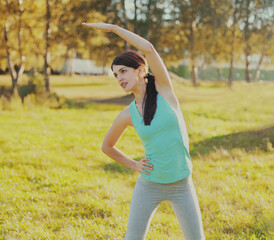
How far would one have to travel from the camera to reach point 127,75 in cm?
260

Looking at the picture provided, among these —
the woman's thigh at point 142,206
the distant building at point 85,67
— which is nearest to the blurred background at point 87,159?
the woman's thigh at point 142,206

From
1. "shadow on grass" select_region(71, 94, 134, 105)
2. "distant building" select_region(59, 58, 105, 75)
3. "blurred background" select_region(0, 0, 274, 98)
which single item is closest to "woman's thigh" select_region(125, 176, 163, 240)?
"blurred background" select_region(0, 0, 274, 98)

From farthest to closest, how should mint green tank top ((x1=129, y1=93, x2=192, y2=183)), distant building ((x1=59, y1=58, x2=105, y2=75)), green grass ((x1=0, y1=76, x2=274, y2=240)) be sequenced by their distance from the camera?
distant building ((x1=59, y1=58, x2=105, y2=75))
green grass ((x1=0, y1=76, x2=274, y2=240))
mint green tank top ((x1=129, y1=93, x2=192, y2=183))

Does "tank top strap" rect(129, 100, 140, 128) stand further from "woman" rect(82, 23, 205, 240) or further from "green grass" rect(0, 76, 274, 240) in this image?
"green grass" rect(0, 76, 274, 240)

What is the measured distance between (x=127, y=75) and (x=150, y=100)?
271 mm

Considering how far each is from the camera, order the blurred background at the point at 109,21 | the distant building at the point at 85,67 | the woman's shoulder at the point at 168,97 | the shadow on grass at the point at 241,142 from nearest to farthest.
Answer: the woman's shoulder at the point at 168,97, the shadow on grass at the point at 241,142, the blurred background at the point at 109,21, the distant building at the point at 85,67

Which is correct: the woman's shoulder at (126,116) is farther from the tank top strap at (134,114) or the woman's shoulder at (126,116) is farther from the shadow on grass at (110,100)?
the shadow on grass at (110,100)

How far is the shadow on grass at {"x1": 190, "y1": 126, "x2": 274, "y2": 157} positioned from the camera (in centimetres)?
877

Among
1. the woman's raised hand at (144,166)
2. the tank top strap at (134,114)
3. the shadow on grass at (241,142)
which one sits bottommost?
the shadow on grass at (241,142)

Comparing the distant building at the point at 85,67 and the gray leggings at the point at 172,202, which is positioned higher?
the gray leggings at the point at 172,202

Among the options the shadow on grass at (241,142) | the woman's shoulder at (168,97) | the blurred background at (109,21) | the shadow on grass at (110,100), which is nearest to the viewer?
the woman's shoulder at (168,97)

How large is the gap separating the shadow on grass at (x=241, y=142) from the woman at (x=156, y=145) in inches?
237

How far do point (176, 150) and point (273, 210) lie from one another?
9.22 ft

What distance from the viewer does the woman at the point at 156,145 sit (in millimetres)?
2516
